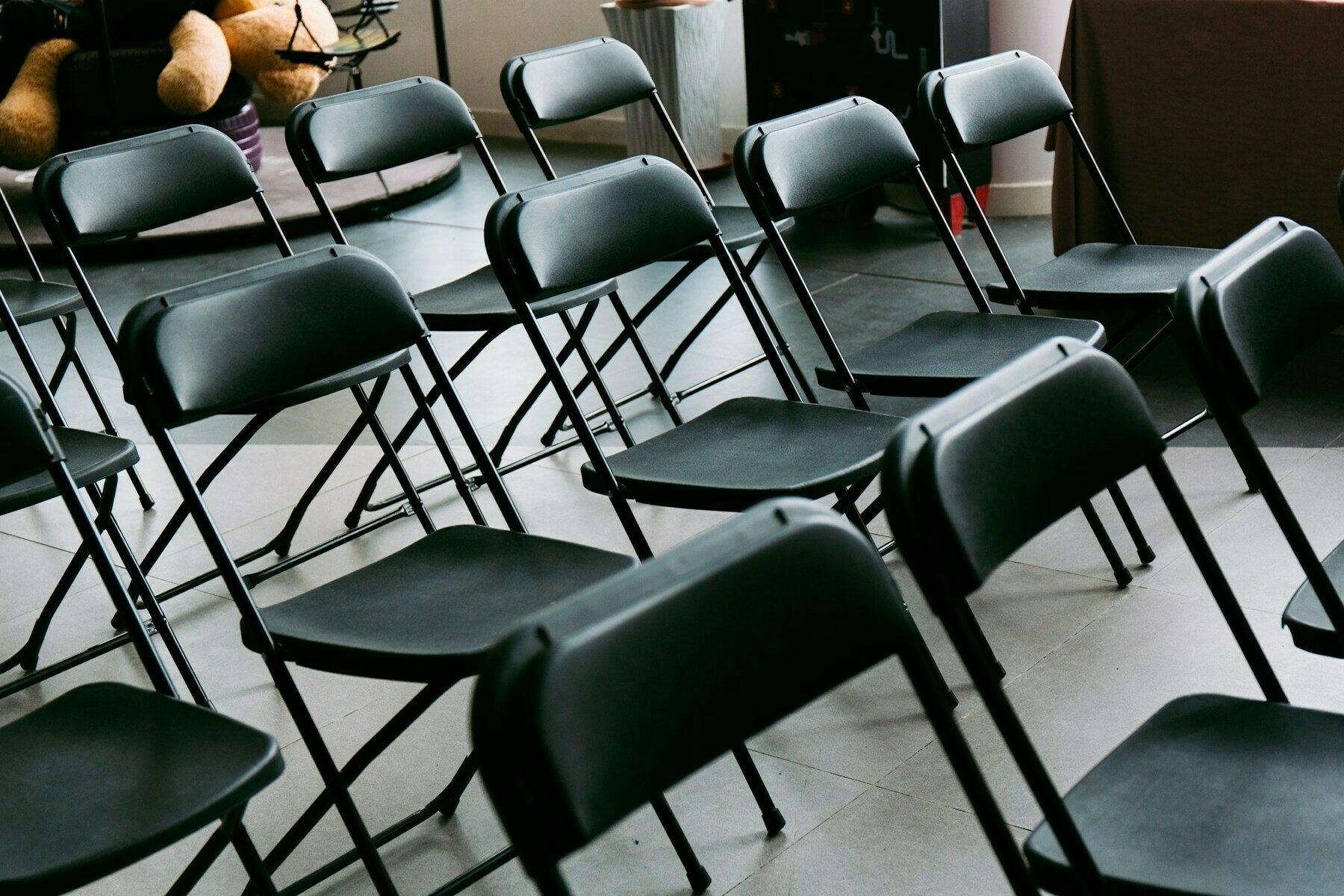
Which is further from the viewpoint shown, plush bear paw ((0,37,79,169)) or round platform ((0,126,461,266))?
plush bear paw ((0,37,79,169))

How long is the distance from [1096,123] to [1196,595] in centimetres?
214

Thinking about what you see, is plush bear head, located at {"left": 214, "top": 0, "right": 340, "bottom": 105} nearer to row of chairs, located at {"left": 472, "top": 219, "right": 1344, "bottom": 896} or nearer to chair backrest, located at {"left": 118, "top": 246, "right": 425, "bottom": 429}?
chair backrest, located at {"left": 118, "top": 246, "right": 425, "bottom": 429}

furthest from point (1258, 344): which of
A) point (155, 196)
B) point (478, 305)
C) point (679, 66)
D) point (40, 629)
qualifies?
point (679, 66)

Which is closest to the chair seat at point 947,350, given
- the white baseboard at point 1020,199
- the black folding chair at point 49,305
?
the black folding chair at point 49,305

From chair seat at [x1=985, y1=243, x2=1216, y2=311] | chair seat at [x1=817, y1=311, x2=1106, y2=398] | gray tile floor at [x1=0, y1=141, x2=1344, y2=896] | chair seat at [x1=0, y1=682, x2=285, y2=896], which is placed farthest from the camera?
chair seat at [x1=985, y1=243, x2=1216, y2=311]

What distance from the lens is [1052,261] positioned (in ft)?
11.6

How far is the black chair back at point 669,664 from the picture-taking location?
1166mm

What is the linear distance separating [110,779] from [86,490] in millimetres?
1804

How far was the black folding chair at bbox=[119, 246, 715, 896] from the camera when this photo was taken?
2014 mm

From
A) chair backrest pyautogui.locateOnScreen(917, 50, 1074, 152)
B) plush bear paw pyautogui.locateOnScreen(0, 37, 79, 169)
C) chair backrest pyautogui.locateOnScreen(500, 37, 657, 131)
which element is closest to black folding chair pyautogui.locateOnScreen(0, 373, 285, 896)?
chair backrest pyautogui.locateOnScreen(500, 37, 657, 131)

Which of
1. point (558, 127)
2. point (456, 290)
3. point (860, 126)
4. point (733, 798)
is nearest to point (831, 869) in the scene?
point (733, 798)

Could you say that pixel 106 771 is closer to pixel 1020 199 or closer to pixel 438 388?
pixel 438 388

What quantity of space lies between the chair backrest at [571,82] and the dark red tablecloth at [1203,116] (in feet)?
4.78

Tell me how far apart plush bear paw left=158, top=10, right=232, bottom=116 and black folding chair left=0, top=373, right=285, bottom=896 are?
17.5 feet
